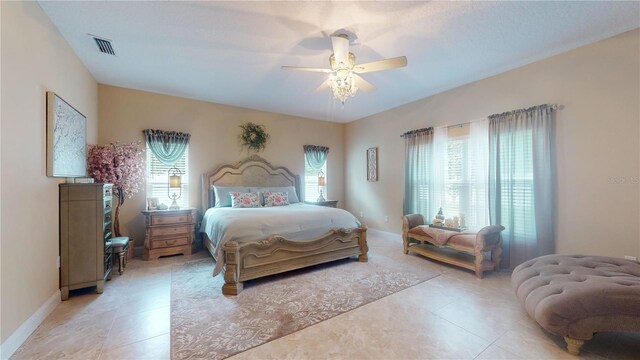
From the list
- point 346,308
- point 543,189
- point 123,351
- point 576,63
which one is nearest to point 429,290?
point 346,308

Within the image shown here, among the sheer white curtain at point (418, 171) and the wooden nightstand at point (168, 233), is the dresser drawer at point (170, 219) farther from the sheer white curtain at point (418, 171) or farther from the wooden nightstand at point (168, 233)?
the sheer white curtain at point (418, 171)

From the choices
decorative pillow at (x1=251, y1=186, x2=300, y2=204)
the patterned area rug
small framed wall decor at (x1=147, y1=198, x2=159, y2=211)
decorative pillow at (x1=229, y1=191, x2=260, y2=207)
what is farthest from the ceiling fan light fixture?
small framed wall decor at (x1=147, y1=198, x2=159, y2=211)

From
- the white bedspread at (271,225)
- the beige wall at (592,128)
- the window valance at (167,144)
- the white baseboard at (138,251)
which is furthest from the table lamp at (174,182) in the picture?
the beige wall at (592,128)

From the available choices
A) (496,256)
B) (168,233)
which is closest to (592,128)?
(496,256)

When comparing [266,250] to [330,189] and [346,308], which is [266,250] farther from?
[330,189]

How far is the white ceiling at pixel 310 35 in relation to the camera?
2242 millimetres

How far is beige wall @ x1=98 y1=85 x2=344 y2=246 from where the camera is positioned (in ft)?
13.5

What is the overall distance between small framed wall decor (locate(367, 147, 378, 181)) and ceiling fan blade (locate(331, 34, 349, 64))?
3.41 metres

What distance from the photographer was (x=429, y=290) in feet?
9.32

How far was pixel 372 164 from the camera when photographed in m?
5.77

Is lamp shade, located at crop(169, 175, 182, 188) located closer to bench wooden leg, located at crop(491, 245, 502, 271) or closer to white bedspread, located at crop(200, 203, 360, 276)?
white bedspread, located at crop(200, 203, 360, 276)

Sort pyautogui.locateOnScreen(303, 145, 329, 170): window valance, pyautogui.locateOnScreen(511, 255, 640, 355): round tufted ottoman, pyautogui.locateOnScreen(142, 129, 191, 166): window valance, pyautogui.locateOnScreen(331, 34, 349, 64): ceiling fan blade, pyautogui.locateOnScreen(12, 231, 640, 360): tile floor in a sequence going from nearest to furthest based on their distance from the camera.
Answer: pyautogui.locateOnScreen(511, 255, 640, 355): round tufted ottoman
pyautogui.locateOnScreen(12, 231, 640, 360): tile floor
pyautogui.locateOnScreen(331, 34, 349, 64): ceiling fan blade
pyautogui.locateOnScreen(142, 129, 191, 166): window valance
pyautogui.locateOnScreen(303, 145, 329, 170): window valance

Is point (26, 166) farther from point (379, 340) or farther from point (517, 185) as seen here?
point (517, 185)

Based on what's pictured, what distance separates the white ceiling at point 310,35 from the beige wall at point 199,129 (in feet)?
1.37
